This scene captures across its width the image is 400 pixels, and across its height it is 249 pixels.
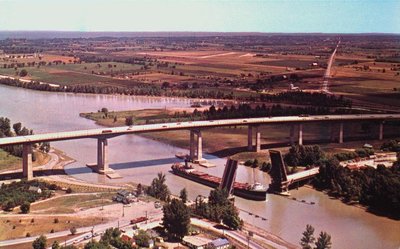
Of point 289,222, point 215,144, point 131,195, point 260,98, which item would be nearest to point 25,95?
point 260,98

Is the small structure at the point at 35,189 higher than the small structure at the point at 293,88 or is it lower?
lower

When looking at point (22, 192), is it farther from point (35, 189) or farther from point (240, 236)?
point (240, 236)

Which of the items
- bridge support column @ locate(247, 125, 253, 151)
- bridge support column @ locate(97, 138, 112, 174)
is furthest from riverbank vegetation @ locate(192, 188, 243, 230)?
bridge support column @ locate(247, 125, 253, 151)

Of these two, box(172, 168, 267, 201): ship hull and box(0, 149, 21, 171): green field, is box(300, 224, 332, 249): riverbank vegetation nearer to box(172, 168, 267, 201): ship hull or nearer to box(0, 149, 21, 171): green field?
box(172, 168, 267, 201): ship hull

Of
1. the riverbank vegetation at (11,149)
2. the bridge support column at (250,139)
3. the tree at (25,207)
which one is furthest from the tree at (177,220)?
the bridge support column at (250,139)

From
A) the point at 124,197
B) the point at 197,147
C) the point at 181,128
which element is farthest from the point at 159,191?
the point at 197,147

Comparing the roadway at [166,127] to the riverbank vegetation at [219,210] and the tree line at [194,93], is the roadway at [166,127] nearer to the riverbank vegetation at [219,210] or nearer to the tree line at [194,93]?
the tree line at [194,93]
